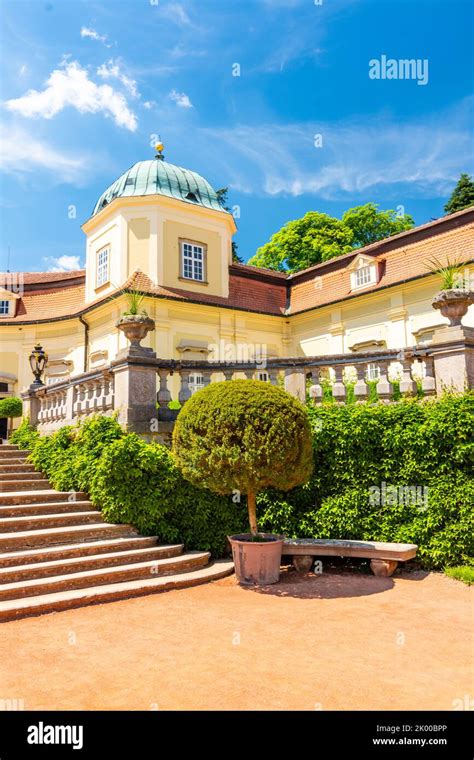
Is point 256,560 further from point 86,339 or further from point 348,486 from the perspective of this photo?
point 86,339

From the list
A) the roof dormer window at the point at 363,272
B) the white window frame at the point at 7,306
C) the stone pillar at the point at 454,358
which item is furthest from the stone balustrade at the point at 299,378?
the white window frame at the point at 7,306

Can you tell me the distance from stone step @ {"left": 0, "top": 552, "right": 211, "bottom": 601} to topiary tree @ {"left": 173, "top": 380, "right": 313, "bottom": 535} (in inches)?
45.9

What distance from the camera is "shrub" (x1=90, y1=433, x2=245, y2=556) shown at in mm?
7602

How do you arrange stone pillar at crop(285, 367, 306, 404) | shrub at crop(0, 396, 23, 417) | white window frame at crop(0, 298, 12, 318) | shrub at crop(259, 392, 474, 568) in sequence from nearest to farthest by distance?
1. shrub at crop(259, 392, 474, 568)
2. stone pillar at crop(285, 367, 306, 404)
3. shrub at crop(0, 396, 23, 417)
4. white window frame at crop(0, 298, 12, 318)

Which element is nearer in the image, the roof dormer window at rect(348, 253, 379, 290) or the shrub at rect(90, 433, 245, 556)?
the shrub at rect(90, 433, 245, 556)

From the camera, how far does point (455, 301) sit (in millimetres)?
7855

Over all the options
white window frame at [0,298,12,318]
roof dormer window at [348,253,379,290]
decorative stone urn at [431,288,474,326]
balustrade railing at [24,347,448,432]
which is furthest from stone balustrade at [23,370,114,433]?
white window frame at [0,298,12,318]

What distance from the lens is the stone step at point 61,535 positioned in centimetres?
661

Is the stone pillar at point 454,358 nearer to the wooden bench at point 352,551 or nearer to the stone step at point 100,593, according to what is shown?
the wooden bench at point 352,551

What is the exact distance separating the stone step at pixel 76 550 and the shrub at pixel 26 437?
14.0 ft

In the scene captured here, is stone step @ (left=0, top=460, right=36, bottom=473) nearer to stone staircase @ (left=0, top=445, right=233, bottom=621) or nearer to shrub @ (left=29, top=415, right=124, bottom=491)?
shrub @ (left=29, top=415, right=124, bottom=491)
